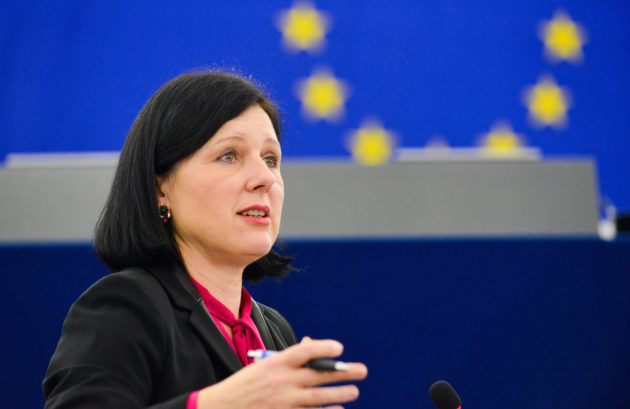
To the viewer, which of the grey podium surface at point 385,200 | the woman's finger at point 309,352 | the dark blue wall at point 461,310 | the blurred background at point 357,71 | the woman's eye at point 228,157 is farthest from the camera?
the blurred background at point 357,71

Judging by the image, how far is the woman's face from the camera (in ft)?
4.17

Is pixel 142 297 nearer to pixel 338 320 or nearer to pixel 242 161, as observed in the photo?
pixel 242 161

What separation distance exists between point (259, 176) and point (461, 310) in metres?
1.00

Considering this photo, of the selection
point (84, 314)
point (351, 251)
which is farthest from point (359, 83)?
point (84, 314)

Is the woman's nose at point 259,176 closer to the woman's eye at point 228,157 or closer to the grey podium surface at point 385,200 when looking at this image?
the woman's eye at point 228,157

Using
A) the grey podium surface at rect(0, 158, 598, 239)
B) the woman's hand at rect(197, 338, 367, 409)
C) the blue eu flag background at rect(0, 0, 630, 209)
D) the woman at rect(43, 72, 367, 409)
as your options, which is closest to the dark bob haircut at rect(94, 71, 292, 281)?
the woman at rect(43, 72, 367, 409)

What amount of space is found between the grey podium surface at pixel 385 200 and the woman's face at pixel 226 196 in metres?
0.89

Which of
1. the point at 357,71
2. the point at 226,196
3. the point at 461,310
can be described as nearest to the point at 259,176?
the point at 226,196

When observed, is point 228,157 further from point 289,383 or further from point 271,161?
point 289,383

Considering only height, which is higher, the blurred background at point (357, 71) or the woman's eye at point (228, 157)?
the blurred background at point (357, 71)

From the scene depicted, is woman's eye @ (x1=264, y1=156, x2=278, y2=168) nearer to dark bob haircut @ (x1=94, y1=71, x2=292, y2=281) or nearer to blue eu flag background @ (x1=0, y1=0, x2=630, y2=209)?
dark bob haircut @ (x1=94, y1=71, x2=292, y2=281)

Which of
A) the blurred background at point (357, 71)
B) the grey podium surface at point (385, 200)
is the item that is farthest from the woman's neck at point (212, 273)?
the blurred background at point (357, 71)

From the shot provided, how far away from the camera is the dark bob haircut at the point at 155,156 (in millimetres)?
1274

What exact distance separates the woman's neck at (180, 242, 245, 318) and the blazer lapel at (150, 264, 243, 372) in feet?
0.14
